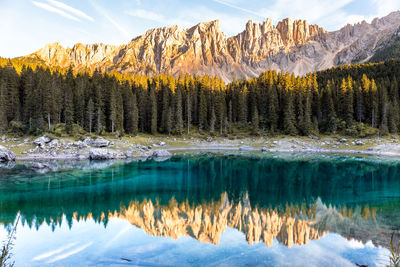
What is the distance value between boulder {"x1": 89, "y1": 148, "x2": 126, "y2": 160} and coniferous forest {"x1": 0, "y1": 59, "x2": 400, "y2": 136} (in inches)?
444

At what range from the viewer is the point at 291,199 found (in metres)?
23.2

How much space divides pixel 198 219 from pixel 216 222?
4.32 feet

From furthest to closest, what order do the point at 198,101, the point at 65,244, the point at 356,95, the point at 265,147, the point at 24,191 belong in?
1. the point at 198,101
2. the point at 356,95
3. the point at 265,147
4. the point at 24,191
5. the point at 65,244

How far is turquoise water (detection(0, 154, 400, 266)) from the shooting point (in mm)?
12781

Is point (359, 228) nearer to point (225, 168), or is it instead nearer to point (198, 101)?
point (225, 168)

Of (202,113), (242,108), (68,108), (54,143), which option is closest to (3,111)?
(68,108)

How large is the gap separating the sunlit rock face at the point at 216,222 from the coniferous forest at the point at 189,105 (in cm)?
4529

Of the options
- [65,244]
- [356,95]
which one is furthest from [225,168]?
[356,95]

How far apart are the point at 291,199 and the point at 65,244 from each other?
18330mm

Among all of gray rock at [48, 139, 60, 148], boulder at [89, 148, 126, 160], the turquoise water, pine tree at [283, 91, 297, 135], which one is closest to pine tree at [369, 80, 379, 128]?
pine tree at [283, 91, 297, 135]

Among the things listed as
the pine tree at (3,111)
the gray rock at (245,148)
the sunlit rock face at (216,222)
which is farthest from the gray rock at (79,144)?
the gray rock at (245,148)

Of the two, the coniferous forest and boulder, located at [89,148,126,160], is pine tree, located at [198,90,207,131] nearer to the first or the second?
the coniferous forest

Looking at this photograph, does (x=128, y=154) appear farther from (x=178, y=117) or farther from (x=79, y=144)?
(x=178, y=117)

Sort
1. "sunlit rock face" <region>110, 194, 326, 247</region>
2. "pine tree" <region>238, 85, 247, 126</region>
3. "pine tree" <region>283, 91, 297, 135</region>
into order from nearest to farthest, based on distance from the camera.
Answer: "sunlit rock face" <region>110, 194, 326, 247</region> → "pine tree" <region>283, 91, 297, 135</region> → "pine tree" <region>238, 85, 247, 126</region>
